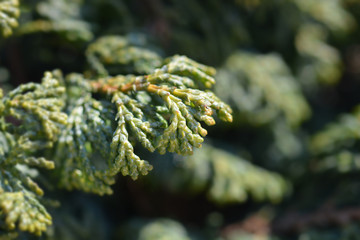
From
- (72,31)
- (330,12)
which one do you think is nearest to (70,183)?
(72,31)

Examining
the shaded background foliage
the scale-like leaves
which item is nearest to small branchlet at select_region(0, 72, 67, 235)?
the shaded background foliage

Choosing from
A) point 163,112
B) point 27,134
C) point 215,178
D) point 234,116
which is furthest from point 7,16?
point 234,116

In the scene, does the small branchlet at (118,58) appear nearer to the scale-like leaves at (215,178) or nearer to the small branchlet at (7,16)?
the small branchlet at (7,16)

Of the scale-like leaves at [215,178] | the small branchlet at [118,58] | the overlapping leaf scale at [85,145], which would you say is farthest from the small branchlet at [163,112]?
the scale-like leaves at [215,178]

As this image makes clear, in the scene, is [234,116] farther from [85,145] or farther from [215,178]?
[85,145]

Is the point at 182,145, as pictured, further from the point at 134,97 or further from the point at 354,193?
the point at 354,193

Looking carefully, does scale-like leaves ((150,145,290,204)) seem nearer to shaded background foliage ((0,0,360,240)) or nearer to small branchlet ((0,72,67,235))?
shaded background foliage ((0,0,360,240))
